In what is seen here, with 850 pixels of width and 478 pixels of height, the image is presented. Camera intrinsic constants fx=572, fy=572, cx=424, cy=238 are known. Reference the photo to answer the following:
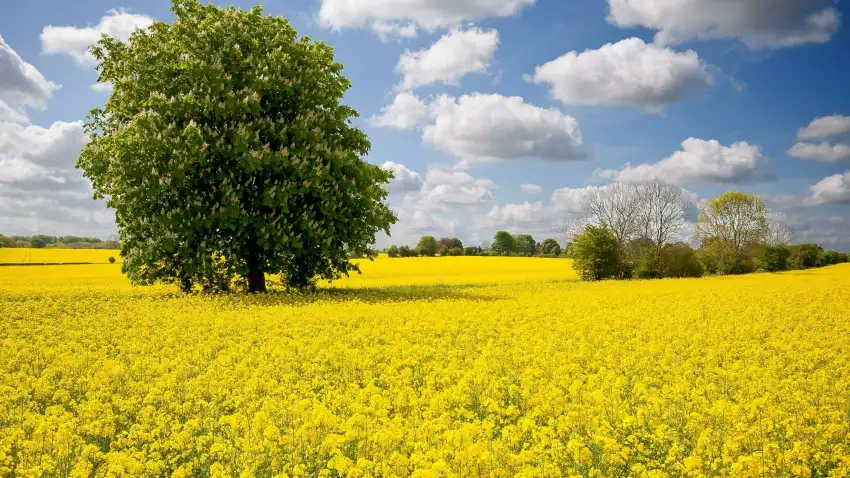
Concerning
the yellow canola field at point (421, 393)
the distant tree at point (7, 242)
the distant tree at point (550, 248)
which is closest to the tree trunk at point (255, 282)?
the yellow canola field at point (421, 393)

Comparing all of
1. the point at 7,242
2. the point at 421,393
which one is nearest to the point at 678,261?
the point at 421,393

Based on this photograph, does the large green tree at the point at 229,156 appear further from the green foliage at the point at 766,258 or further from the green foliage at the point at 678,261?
the green foliage at the point at 766,258

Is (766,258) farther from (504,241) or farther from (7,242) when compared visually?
(7,242)

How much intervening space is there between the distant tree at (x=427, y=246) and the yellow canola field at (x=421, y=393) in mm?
71651

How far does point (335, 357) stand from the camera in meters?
11.5

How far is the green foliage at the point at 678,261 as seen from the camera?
166 feet

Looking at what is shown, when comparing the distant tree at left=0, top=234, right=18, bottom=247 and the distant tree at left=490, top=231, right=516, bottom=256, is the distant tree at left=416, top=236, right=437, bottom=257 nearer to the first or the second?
the distant tree at left=490, top=231, right=516, bottom=256

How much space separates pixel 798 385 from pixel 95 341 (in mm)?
14924

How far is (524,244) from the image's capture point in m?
125

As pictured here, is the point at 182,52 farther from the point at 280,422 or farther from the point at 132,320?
the point at 280,422

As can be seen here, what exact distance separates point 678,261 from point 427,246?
4828 centimetres

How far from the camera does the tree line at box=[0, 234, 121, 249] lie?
87.6 m

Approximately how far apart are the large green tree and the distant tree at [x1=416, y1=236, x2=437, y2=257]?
62926 millimetres

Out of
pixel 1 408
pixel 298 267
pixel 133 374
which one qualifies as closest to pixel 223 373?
pixel 133 374
